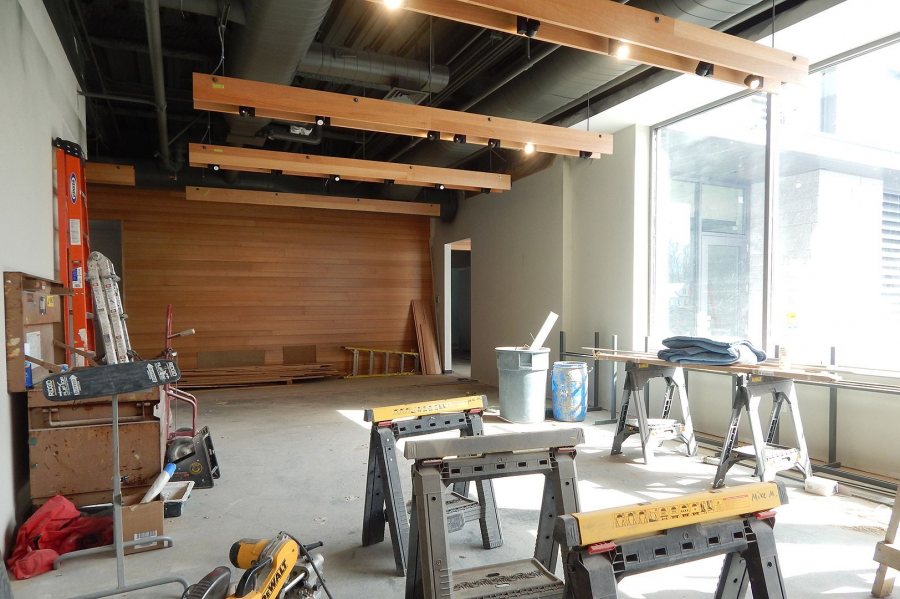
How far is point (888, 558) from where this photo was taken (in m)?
2.18

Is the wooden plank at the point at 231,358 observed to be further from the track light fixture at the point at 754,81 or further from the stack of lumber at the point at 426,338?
the track light fixture at the point at 754,81

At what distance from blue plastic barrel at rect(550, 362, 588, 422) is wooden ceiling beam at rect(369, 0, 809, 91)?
3.29 metres

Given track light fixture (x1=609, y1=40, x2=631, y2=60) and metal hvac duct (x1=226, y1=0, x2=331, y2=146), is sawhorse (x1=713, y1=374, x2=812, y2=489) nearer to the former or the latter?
track light fixture (x1=609, y1=40, x2=631, y2=60)

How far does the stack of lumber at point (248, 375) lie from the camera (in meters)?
8.71

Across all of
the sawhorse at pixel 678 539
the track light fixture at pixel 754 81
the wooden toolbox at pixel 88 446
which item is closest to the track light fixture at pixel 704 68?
the track light fixture at pixel 754 81

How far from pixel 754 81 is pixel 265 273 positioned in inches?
318

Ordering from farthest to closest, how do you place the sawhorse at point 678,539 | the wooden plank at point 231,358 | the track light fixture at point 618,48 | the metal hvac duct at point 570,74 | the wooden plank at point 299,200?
the wooden plank at point 231,358
the wooden plank at point 299,200
the metal hvac duct at point 570,74
the track light fixture at point 618,48
the sawhorse at point 678,539

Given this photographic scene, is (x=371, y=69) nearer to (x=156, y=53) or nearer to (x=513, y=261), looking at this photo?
(x=156, y=53)

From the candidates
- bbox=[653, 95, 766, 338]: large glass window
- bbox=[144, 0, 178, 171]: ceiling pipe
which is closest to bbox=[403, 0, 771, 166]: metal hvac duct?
bbox=[653, 95, 766, 338]: large glass window

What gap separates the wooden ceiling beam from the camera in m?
2.69

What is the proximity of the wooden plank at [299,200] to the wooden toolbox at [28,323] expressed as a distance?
371 cm

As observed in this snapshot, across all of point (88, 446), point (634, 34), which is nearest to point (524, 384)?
point (634, 34)

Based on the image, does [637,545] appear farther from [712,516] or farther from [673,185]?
[673,185]

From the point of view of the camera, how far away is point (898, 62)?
13.1 ft
